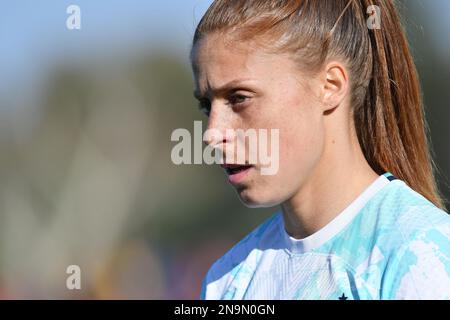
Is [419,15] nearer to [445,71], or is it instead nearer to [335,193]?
[445,71]

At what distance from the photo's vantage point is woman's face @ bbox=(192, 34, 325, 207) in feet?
6.53

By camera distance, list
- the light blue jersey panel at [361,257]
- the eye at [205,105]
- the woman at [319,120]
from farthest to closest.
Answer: the eye at [205,105]
the woman at [319,120]
the light blue jersey panel at [361,257]

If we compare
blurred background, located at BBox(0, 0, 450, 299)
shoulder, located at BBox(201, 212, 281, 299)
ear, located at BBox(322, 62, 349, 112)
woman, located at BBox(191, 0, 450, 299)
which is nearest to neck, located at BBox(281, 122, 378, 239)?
woman, located at BBox(191, 0, 450, 299)

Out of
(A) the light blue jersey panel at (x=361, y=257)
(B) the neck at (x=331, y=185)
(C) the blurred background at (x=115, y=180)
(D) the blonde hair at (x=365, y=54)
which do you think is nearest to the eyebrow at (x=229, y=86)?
(D) the blonde hair at (x=365, y=54)

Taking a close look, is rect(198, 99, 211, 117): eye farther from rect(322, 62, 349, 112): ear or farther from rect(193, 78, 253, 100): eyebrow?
rect(322, 62, 349, 112): ear

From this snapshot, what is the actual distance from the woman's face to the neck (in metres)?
0.03

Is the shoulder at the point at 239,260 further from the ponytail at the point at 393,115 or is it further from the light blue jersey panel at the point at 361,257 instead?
the ponytail at the point at 393,115

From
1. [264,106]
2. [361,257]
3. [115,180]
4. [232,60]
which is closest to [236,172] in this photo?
[264,106]

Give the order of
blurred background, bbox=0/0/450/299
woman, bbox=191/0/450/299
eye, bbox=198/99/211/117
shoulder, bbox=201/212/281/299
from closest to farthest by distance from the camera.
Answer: woman, bbox=191/0/450/299 → eye, bbox=198/99/211/117 → shoulder, bbox=201/212/281/299 → blurred background, bbox=0/0/450/299

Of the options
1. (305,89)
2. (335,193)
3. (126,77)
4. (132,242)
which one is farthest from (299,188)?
(126,77)

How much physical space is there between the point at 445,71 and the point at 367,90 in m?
5.60

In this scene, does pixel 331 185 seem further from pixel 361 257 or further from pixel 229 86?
pixel 229 86

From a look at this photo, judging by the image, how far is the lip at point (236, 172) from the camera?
206 cm

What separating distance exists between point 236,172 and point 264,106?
21 cm
